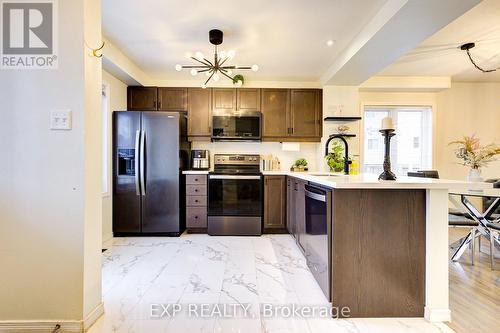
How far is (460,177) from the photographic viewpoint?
431 cm

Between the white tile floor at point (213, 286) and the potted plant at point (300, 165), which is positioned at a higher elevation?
the potted plant at point (300, 165)

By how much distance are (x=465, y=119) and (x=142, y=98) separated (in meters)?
5.48

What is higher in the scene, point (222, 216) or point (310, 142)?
point (310, 142)

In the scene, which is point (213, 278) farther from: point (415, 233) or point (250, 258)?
point (415, 233)

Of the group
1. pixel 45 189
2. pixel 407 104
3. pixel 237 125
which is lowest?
pixel 45 189

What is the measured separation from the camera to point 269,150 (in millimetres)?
4363

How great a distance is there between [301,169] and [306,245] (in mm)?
1883

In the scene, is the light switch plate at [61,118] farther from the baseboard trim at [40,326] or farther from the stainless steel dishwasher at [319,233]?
the stainless steel dishwasher at [319,233]

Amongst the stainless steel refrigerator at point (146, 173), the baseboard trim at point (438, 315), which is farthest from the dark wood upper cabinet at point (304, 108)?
the baseboard trim at point (438, 315)

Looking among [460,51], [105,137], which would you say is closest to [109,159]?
[105,137]

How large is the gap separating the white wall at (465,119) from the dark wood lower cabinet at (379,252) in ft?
11.3

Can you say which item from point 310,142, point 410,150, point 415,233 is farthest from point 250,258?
point 410,150

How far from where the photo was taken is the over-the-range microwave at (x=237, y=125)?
13.1 ft

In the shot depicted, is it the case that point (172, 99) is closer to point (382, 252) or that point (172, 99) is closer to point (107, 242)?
point (107, 242)
